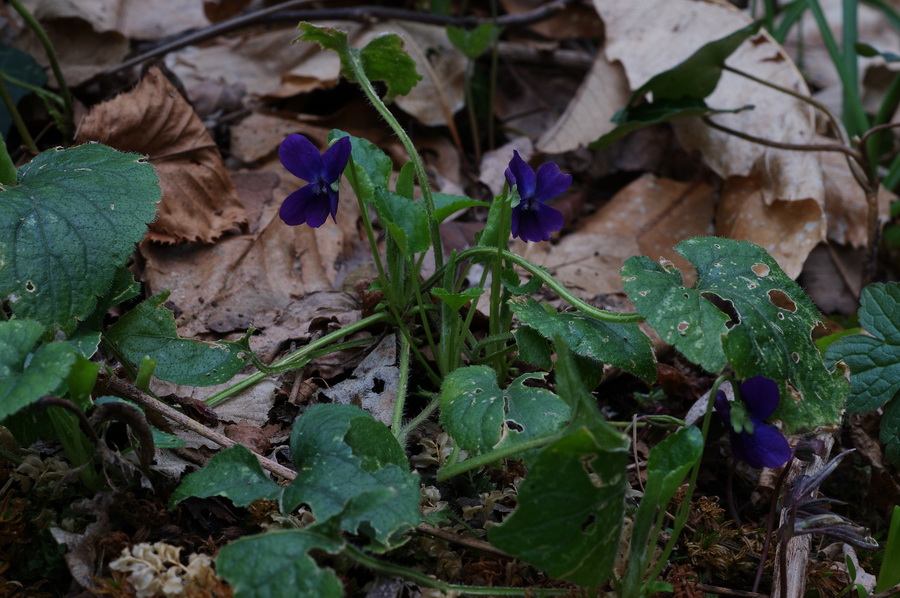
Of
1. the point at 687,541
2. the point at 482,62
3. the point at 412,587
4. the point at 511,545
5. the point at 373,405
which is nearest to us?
the point at 511,545

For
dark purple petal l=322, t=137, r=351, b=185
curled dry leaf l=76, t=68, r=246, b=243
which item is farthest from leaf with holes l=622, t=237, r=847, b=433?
curled dry leaf l=76, t=68, r=246, b=243

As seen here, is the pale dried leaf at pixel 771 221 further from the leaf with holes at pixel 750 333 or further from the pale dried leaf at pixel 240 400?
the pale dried leaf at pixel 240 400

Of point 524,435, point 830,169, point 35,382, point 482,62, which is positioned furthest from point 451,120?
point 35,382

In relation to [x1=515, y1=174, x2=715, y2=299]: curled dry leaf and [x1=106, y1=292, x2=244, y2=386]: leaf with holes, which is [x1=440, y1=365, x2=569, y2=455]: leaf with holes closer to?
[x1=106, y1=292, x2=244, y2=386]: leaf with holes

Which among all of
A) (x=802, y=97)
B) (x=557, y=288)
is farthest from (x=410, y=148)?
(x=802, y=97)

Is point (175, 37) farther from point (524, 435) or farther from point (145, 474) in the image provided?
point (524, 435)

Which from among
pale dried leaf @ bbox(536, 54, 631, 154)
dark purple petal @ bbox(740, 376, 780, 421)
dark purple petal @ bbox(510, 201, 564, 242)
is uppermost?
dark purple petal @ bbox(510, 201, 564, 242)
